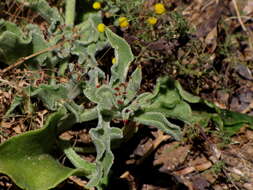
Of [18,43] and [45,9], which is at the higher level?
[45,9]

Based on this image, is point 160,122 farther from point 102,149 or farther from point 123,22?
point 123,22

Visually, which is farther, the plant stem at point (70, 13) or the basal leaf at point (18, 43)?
the plant stem at point (70, 13)

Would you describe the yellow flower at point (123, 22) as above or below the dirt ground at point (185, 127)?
above

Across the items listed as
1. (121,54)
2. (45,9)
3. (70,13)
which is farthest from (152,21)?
(45,9)

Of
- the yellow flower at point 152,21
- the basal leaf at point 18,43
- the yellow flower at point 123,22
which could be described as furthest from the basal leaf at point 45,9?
the yellow flower at point 152,21

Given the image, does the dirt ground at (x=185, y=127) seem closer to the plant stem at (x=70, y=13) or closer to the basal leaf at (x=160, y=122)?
the plant stem at (x=70, y=13)

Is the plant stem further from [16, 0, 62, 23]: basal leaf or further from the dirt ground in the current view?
the dirt ground

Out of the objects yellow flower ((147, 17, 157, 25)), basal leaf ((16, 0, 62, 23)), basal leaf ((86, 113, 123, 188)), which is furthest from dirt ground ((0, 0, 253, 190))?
basal leaf ((86, 113, 123, 188))

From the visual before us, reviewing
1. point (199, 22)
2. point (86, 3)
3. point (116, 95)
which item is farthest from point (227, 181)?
point (86, 3)

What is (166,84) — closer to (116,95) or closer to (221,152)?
(116,95)
